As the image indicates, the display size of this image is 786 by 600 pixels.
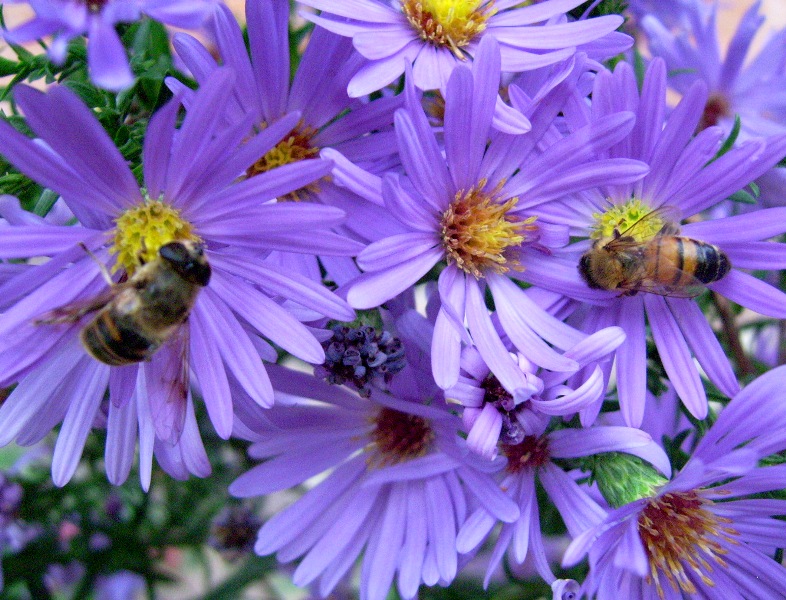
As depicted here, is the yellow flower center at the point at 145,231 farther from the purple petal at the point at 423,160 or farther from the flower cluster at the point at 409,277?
the purple petal at the point at 423,160

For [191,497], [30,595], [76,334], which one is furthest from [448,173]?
[30,595]

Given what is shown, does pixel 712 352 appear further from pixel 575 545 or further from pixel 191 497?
pixel 191 497

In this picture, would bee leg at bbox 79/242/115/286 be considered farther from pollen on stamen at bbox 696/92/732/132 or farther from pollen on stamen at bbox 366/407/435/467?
pollen on stamen at bbox 696/92/732/132

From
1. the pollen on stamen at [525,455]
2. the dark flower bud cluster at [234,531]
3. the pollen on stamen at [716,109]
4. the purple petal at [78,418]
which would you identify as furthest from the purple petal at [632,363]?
the dark flower bud cluster at [234,531]

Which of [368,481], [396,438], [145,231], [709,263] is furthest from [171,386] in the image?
[709,263]

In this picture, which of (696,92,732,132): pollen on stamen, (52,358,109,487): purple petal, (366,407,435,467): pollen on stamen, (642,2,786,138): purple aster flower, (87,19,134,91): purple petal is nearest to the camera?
(87,19,134,91): purple petal

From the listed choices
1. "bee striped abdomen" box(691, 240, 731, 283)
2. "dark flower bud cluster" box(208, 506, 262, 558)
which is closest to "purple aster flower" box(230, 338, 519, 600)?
"bee striped abdomen" box(691, 240, 731, 283)

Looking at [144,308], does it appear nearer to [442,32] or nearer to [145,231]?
[145,231]

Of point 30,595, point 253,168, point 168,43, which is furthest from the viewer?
point 30,595
